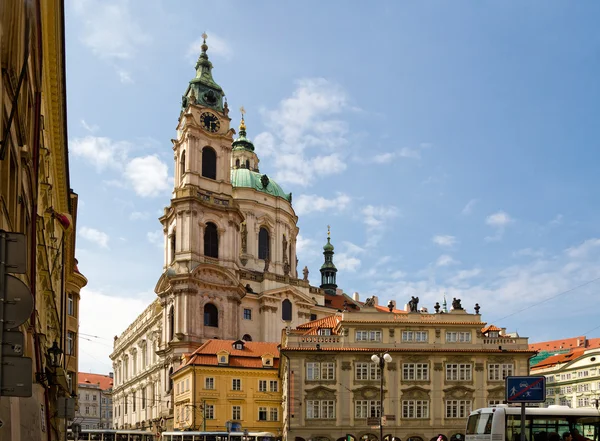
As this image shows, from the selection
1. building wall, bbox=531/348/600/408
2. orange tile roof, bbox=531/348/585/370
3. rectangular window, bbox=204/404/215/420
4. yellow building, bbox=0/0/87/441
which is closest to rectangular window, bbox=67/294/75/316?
yellow building, bbox=0/0/87/441

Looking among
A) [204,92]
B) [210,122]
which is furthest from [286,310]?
[204,92]

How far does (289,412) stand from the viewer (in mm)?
58406

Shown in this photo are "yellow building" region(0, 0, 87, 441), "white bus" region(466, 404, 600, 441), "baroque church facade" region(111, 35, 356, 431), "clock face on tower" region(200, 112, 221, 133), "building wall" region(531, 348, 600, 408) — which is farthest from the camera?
"clock face on tower" region(200, 112, 221, 133)

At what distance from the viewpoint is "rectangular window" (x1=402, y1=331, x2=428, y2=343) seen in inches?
2441

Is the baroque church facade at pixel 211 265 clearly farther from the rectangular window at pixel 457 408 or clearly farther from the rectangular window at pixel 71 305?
the rectangular window at pixel 71 305

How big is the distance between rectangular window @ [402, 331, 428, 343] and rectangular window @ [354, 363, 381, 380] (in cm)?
357

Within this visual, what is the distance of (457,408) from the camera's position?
60.9 m

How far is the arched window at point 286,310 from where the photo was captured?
94.6 metres

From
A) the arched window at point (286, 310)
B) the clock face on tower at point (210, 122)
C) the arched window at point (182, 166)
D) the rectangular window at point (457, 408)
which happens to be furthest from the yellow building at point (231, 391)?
the clock face on tower at point (210, 122)

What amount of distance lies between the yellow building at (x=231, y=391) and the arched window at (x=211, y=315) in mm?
13425

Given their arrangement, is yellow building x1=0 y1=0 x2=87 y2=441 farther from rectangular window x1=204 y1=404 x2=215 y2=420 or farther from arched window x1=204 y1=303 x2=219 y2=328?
arched window x1=204 y1=303 x2=219 y2=328

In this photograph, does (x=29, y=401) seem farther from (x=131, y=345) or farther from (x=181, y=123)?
(x=131, y=345)

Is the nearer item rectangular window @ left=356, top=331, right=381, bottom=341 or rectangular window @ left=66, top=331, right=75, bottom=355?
rectangular window @ left=66, top=331, right=75, bottom=355

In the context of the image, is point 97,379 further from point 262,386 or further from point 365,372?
point 365,372
